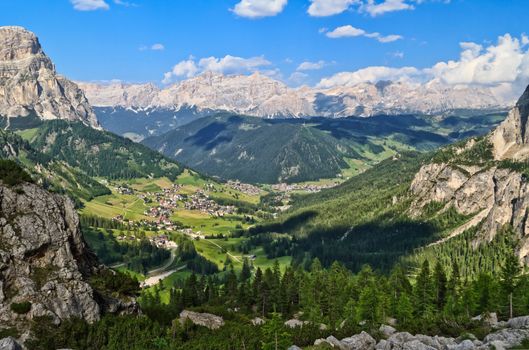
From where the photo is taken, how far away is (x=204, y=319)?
12988cm

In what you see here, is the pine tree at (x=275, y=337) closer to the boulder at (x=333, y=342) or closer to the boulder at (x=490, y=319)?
the boulder at (x=333, y=342)

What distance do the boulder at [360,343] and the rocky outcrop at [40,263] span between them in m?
46.9

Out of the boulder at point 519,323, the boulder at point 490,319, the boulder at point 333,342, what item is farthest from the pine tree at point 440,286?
the boulder at point 333,342

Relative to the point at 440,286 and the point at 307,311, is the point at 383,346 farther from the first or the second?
the point at 440,286

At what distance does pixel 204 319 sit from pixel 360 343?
47.6m

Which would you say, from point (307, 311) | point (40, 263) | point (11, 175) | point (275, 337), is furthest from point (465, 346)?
point (11, 175)

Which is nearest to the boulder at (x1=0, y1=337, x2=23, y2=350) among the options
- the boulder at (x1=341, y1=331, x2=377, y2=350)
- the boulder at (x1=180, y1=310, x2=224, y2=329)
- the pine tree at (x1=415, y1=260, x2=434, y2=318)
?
the boulder at (x1=180, y1=310, x2=224, y2=329)

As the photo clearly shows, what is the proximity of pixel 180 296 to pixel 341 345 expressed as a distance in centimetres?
8434

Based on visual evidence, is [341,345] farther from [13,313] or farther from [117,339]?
[13,313]

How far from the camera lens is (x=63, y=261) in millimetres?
99062

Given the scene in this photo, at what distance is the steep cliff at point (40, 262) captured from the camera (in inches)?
3531

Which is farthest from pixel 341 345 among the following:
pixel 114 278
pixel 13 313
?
pixel 13 313

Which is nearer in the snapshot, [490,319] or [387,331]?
[387,331]

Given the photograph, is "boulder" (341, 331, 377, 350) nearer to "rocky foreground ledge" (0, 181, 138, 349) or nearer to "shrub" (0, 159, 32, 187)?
"rocky foreground ledge" (0, 181, 138, 349)
